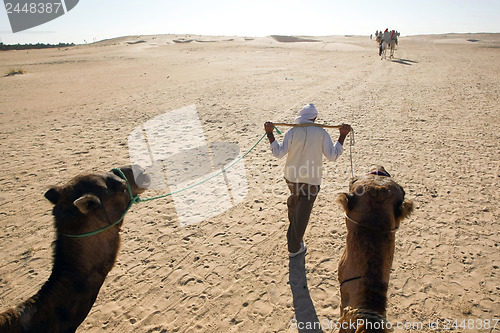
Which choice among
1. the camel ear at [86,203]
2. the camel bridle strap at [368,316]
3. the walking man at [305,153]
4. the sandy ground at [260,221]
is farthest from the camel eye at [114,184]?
the camel bridle strap at [368,316]

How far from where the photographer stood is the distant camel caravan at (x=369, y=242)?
2.38m

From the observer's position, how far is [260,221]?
5.76 meters

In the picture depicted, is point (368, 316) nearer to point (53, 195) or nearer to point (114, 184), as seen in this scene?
point (114, 184)

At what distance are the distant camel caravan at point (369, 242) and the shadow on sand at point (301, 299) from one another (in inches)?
50.0

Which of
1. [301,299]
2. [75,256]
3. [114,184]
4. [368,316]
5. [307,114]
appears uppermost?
[307,114]

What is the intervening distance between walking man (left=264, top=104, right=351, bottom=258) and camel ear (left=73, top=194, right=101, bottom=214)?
93.9 inches

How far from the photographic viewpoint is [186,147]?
9102 mm

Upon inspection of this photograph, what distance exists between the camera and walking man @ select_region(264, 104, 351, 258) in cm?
408

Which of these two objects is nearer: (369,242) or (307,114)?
(369,242)

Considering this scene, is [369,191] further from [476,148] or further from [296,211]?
[476,148]

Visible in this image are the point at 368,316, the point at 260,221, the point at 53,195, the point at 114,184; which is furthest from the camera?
the point at 260,221

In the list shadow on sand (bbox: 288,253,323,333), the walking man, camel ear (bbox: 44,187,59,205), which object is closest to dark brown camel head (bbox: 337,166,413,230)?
the walking man

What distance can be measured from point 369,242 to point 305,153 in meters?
1.82

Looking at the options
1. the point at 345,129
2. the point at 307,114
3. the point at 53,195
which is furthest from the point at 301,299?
the point at 53,195
